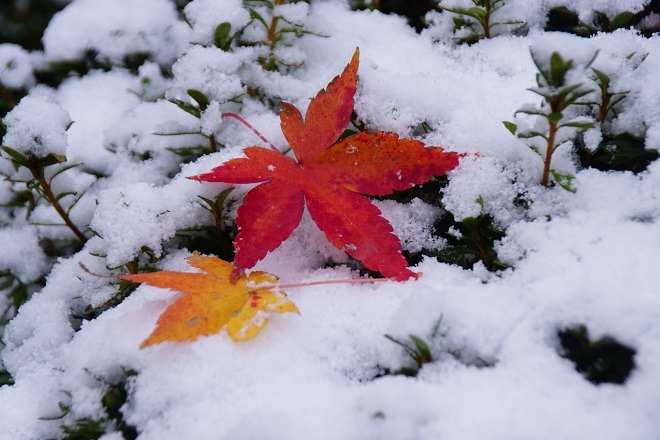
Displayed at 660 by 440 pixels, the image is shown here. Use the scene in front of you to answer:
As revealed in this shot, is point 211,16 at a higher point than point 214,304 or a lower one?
higher

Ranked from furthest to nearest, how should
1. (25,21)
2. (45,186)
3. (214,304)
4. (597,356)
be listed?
1. (25,21)
2. (45,186)
3. (214,304)
4. (597,356)

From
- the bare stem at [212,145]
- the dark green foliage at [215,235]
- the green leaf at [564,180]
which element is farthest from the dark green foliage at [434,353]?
the bare stem at [212,145]

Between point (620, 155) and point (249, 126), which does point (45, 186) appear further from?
point (620, 155)

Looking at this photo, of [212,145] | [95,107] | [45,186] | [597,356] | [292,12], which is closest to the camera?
[597,356]

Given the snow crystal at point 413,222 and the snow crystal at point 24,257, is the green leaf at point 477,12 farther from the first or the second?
the snow crystal at point 24,257

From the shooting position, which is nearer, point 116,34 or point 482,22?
point 482,22

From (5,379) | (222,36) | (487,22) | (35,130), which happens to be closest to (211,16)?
(222,36)

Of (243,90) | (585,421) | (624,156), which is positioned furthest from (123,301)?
(624,156)
